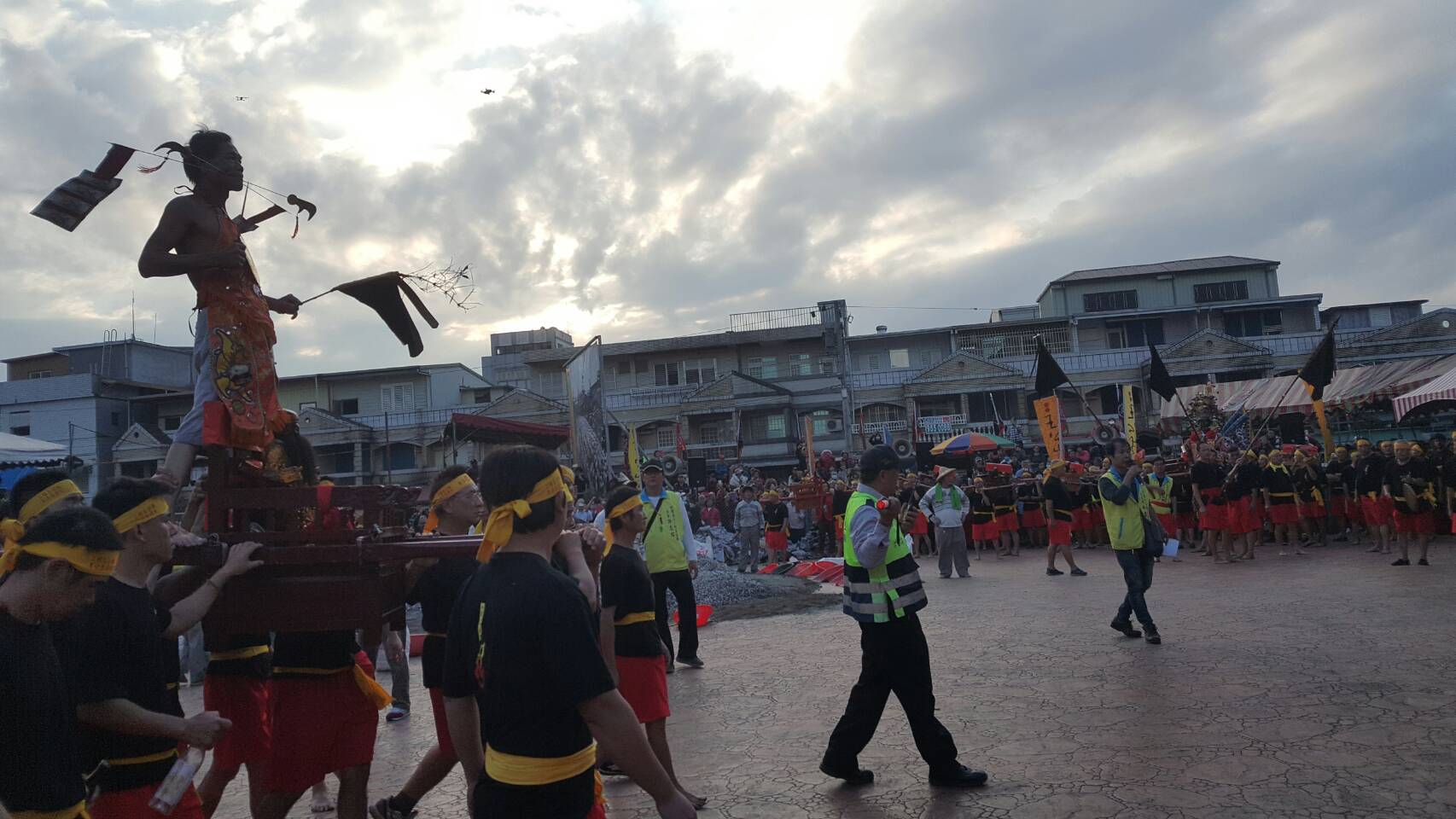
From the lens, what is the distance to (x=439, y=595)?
14.3ft

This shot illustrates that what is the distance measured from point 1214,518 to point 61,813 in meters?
16.4

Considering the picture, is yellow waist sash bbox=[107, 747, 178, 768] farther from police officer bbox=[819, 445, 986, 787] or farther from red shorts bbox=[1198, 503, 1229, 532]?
red shorts bbox=[1198, 503, 1229, 532]

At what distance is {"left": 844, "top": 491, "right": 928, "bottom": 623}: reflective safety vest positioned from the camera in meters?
5.22

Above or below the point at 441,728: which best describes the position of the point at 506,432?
above

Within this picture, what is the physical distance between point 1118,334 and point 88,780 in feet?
149

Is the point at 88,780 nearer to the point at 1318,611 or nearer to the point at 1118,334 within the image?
the point at 1318,611

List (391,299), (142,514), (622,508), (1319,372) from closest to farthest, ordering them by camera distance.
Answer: (142,514) < (391,299) < (622,508) < (1319,372)

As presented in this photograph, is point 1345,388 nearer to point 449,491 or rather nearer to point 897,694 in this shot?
point 897,694

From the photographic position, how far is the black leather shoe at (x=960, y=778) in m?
5.03

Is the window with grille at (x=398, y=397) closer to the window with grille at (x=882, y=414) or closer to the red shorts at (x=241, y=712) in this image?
the window with grille at (x=882, y=414)

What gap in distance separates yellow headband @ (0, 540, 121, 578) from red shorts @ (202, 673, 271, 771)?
6.65 ft

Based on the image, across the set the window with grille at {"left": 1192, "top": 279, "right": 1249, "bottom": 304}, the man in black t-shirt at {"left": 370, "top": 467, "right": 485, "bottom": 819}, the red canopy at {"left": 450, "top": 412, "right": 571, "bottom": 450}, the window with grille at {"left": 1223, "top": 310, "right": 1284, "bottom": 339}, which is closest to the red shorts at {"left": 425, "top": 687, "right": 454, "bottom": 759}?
the man in black t-shirt at {"left": 370, "top": 467, "right": 485, "bottom": 819}

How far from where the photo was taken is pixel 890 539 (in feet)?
17.6

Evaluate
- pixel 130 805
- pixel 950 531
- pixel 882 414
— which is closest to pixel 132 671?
pixel 130 805
